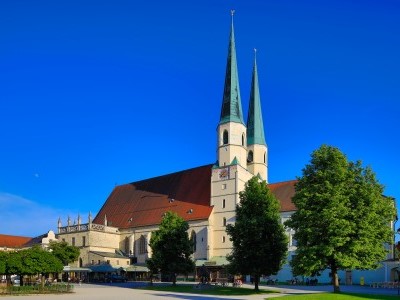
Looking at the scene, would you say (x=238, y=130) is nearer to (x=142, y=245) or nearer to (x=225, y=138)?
(x=225, y=138)

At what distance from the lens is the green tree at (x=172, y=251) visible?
55.0 meters

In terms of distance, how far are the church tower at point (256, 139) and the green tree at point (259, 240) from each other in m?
31.3

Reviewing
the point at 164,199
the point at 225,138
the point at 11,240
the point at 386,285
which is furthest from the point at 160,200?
the point at 11,240

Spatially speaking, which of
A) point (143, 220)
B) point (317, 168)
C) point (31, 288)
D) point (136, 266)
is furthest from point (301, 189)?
point (143, 220)

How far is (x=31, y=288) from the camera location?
1769 inches

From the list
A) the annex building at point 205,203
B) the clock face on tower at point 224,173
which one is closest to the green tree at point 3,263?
the annex building at point 205,203

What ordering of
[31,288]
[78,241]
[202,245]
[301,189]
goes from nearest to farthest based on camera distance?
[301,189] < [31,288] < [202,245] < [78,241]

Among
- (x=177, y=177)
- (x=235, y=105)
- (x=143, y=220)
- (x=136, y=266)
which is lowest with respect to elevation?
(x=136, y=266)

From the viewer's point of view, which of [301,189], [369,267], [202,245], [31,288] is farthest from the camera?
[202,245]

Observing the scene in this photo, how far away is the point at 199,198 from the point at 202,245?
26.0ft

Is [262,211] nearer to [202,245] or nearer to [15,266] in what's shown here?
[15,266]

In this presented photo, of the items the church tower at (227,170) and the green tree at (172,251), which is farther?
the church tower at (227,170)

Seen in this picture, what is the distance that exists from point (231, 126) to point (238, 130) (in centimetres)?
138

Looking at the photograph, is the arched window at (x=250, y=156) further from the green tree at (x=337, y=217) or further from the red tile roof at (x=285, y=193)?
the green tree at (x=337, y=217)
